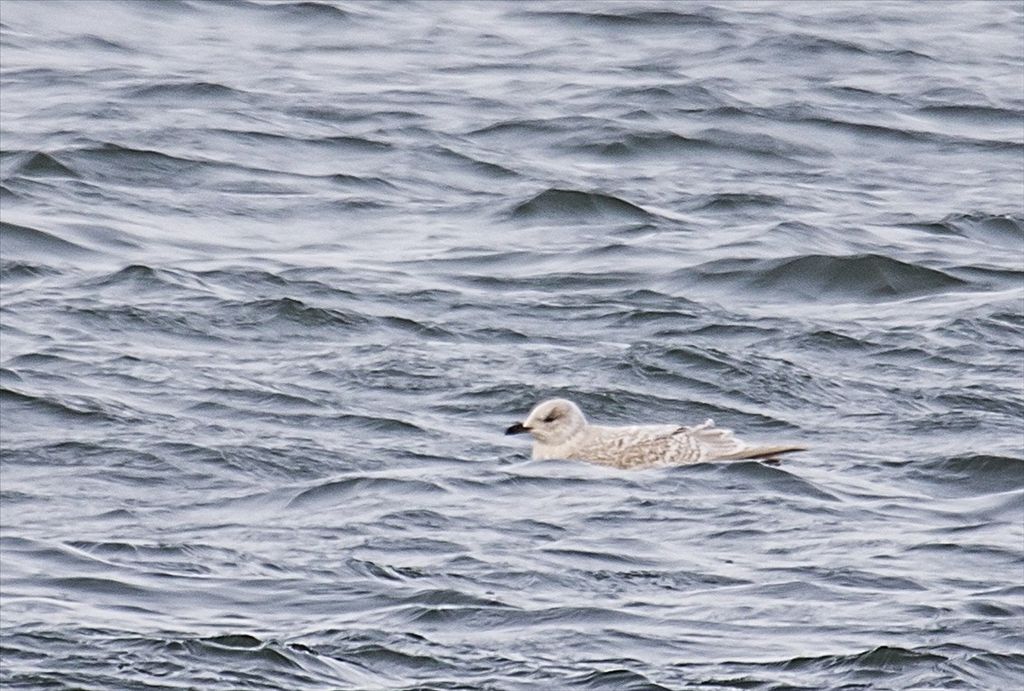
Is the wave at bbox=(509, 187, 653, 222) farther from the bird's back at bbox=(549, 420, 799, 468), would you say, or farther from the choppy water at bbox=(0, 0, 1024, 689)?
the bird's back at bbox=(549, 420, 799, 468)

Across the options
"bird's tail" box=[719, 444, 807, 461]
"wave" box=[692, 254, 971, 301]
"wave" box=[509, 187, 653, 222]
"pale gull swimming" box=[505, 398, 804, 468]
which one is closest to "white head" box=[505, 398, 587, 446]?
"pale gull swimming" box=[505, 398, 804, 468]

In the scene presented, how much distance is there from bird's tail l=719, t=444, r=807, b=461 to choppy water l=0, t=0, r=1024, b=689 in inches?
2.5

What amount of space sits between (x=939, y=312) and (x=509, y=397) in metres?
3.12

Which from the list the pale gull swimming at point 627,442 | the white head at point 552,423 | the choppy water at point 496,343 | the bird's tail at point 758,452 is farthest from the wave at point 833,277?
the bird's tail at point 758,452

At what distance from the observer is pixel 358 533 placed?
1050 centimetres

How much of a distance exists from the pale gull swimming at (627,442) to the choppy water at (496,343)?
0.32 feet

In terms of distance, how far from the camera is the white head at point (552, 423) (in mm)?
12109

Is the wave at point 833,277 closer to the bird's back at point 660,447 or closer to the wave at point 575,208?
the wave at point 575,208

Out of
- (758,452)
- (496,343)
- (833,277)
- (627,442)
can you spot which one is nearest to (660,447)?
(627,442)

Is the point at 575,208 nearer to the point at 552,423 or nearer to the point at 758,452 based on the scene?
the point at 552,423

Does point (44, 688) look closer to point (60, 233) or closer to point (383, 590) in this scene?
point (383, 590)

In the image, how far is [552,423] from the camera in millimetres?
12133

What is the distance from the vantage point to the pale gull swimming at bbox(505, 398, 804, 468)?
11930 millimetres

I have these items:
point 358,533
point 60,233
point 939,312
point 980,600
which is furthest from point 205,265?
point 980,600
